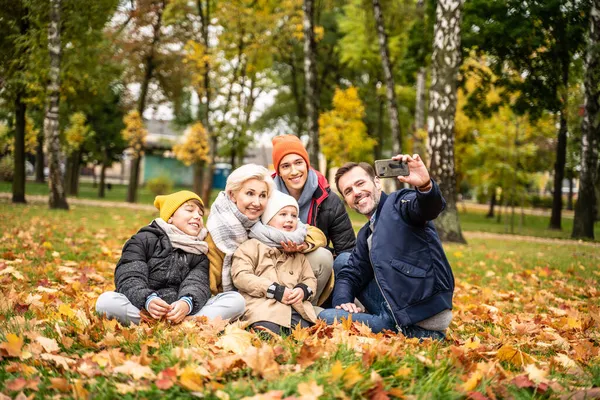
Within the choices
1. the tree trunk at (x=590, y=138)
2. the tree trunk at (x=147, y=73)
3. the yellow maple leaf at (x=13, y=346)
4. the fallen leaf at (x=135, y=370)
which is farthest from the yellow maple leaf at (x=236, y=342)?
the tree trunk at (x=147, y=73)

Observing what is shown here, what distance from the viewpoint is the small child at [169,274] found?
3826mm

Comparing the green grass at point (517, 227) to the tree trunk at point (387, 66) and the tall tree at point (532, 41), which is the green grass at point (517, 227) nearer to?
the tree trunk at point (387, 66)

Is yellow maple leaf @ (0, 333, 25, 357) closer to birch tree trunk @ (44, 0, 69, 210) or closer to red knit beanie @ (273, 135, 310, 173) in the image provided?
red knit beanie @ (273, 135, 310, 173)

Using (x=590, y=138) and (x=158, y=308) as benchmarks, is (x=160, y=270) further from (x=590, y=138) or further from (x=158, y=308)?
(x=590, y=138)

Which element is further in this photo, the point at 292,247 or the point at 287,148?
the point at 287,148

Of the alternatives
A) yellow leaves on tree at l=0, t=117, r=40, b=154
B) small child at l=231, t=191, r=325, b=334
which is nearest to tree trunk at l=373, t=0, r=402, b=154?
small child at l=231, t=191, r=325, b=334

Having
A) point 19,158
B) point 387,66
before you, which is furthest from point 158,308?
point 19,158

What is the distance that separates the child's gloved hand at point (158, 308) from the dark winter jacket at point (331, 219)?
170cm

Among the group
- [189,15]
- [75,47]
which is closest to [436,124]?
[75,47]

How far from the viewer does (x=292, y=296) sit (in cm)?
391

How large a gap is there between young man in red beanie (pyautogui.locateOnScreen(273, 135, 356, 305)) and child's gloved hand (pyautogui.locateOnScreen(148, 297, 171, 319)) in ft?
5.30

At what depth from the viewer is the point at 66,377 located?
8.50 feet

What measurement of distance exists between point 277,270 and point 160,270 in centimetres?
88

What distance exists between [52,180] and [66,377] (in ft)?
49.4
